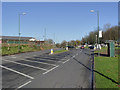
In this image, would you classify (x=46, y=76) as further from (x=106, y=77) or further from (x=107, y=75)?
(x=107, y=75)

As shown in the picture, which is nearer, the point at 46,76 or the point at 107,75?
the point at 107,75

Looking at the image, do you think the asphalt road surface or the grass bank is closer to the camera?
the grass bank

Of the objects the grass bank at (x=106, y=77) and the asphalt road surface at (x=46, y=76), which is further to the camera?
the asphalt road surface at (x=46, y=76)

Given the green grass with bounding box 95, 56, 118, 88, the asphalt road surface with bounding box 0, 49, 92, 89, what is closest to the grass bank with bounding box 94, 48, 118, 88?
the green grass with bounding box 95, 56, 118, 88

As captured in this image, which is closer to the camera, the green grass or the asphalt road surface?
the green grass

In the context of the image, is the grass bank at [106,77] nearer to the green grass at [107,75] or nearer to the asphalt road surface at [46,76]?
the green grass at [107,75]

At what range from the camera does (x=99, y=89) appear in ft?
17.9

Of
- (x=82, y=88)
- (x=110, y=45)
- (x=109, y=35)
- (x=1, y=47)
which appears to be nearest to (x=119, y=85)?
(x=82, y=88)

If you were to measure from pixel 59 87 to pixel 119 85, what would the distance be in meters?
2.72

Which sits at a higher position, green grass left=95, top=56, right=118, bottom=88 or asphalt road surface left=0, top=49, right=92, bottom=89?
green grass left=95, top=56, right=118, bottom=88

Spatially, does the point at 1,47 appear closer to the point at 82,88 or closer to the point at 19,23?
the point at 19,23

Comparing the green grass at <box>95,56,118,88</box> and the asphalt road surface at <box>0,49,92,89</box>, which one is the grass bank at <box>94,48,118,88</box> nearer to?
the green grass at <box>95,56,118,88</box>

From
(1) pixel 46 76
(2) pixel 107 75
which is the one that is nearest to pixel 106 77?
(2) pixel 107 75

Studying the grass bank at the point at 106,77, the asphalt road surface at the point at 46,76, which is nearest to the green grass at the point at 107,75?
the grass bank at the point at 106,77
